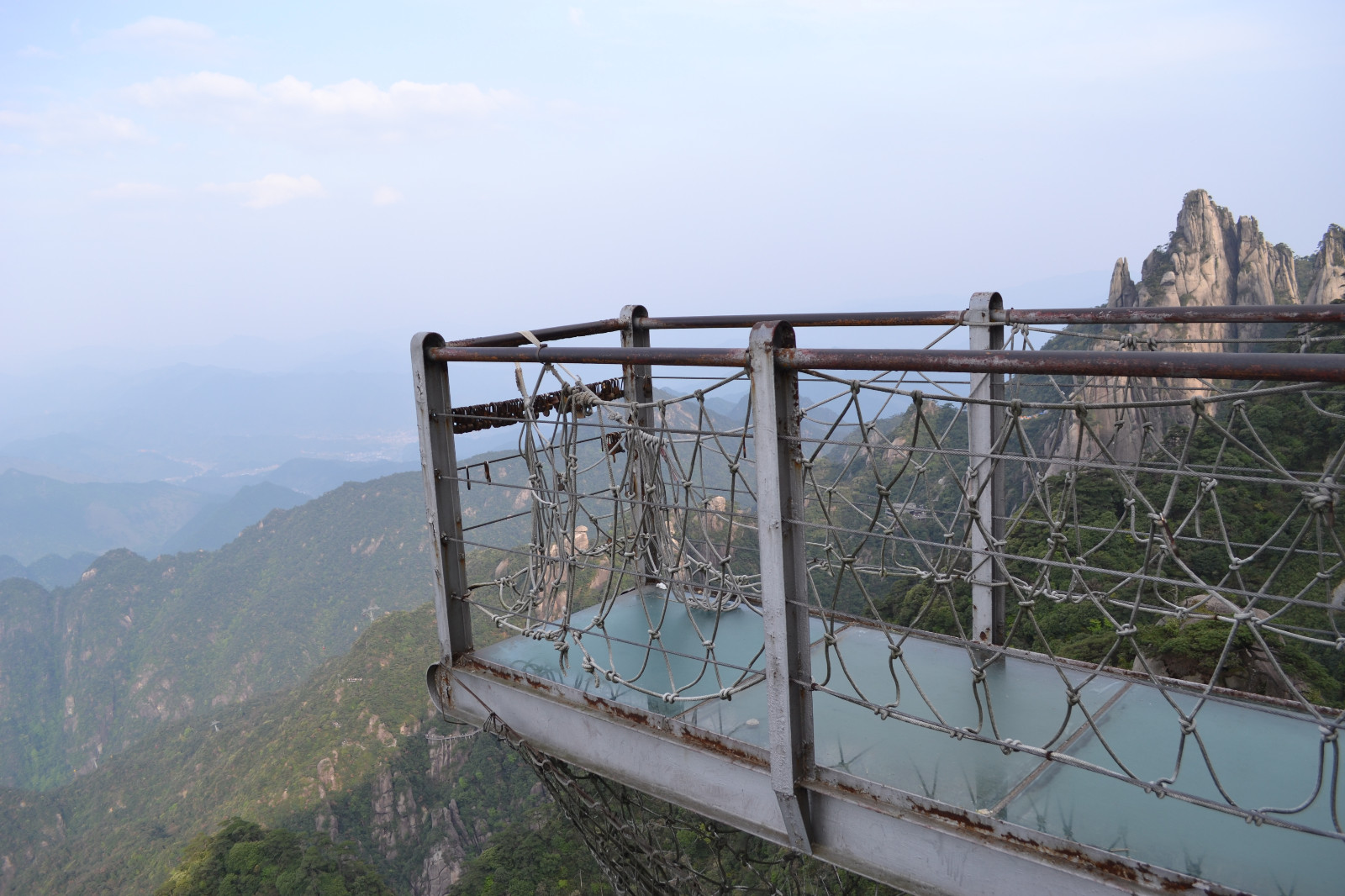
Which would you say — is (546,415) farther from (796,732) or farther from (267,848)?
(267,848)

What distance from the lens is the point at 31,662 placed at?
56.9 meters

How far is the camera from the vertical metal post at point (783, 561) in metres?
2.08

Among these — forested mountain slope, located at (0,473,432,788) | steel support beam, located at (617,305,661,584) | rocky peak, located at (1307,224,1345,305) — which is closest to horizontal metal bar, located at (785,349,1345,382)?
steel support beam, located at (617,305,661,584)

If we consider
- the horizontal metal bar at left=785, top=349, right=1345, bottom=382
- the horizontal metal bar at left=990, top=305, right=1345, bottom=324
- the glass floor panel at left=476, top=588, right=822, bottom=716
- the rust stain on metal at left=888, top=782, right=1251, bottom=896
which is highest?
the horizontal metal bar at left=990, top=305, right=1345, bottom=324

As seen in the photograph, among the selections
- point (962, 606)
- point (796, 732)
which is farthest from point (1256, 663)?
point (962, 606)

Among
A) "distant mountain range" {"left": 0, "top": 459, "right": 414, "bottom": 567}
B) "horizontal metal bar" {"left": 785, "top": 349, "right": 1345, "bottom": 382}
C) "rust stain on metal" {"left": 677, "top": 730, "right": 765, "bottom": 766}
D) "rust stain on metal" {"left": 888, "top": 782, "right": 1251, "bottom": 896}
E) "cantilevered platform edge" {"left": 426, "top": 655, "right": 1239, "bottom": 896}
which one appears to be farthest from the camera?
"distant mountain range" {"left": 0, "top": 459, "right": 414, "bottom": 567}

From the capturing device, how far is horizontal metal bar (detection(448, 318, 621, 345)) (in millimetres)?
3127

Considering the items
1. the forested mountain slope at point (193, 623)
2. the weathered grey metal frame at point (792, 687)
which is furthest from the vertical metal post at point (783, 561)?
the forested mountain slope at point (193, 623)

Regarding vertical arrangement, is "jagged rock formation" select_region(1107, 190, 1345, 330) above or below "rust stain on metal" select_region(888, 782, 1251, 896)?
above

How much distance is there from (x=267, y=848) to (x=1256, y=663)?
20404mm

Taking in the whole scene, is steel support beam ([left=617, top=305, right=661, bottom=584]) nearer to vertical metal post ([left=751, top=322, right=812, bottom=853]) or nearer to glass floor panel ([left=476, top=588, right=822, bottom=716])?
glass floor panel ([left=476, top=588, right=822, bottom=716])

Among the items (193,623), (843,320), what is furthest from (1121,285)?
(193,623)

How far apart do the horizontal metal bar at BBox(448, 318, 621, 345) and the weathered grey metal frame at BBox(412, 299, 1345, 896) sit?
2cm

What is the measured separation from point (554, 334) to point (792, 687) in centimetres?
200
